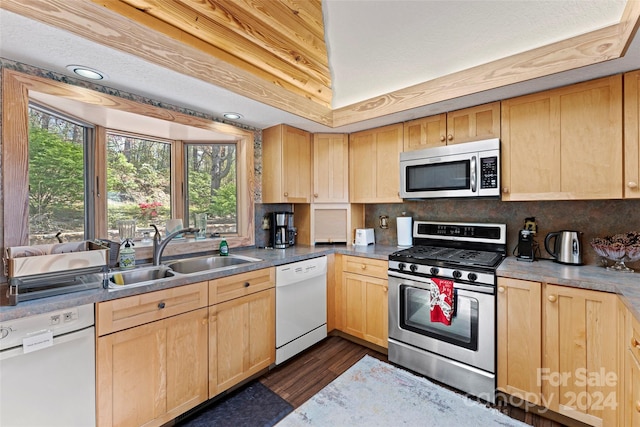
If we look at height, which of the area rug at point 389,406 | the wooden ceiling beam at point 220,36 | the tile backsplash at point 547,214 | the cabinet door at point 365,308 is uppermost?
the wooden ceiling beam at point 220,36

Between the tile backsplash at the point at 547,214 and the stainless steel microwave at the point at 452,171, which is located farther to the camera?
the stainless steel microwave at the point at 452,171

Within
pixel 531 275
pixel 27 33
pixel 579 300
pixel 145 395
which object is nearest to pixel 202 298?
pixel 145 395

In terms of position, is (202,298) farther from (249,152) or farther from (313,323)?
(249,152)

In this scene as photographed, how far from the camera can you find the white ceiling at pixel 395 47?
1.45 metres

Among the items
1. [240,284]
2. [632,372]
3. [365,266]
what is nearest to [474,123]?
[365,266]

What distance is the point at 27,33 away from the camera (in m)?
1.28

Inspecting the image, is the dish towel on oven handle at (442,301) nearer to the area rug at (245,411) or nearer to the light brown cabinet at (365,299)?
the light brown cabinet at (365,299)

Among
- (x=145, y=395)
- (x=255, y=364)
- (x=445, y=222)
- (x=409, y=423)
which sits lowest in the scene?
(x=409, y=423)

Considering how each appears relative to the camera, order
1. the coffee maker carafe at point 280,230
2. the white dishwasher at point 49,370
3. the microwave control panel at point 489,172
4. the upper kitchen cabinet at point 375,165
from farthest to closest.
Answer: the coffee maker carafe at point 280,230 < the upper kitchen cabinet at point 375,165 < the microwave control panel at point 489,172 < the white dishwasher at point 49,370

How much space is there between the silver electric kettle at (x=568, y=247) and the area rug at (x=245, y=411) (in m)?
2.23

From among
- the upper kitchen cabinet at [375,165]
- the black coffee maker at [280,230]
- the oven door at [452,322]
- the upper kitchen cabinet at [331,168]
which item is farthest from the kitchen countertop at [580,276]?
the black coffee maker at [280,230]

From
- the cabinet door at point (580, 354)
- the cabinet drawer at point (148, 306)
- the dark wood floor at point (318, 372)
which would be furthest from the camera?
the dark wood floor at point (318, 372)

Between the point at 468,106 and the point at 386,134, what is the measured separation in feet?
2.53

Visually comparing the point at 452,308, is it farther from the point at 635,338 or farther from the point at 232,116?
the point at 232,116
